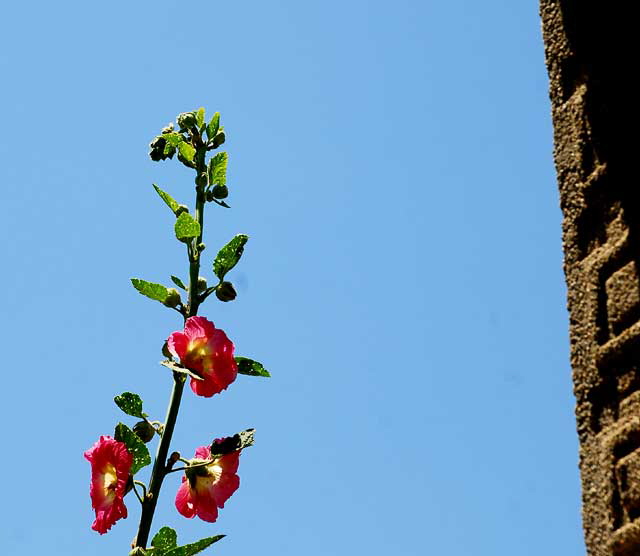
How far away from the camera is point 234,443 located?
1.78 m

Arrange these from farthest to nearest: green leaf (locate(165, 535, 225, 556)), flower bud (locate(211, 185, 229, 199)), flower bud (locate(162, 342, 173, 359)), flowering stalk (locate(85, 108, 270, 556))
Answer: flower bud (locate(211, 185, 229, 199)) → flower bud (locate(162, 342, 173, 359)) → flowering stalk (locate(85, 108, 270, 556)) → green leaf (locate(165, 535, 225, 556))

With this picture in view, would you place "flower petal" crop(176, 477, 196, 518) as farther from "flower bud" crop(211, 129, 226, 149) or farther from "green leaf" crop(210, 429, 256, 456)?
"flower bud" crop(211, 129, 226, 149)

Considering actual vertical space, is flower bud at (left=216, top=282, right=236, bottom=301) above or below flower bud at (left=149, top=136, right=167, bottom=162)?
below

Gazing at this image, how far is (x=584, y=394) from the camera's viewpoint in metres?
1.43

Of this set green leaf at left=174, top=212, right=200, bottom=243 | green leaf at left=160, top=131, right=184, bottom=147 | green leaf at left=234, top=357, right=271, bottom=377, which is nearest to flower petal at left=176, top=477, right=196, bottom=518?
green leaf at left=234, top=357, right=271, bottom=377

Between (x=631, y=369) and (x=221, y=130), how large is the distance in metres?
1.03

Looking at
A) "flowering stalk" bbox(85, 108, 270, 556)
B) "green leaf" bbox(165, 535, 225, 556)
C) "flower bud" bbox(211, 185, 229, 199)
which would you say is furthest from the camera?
"flower bud" bbox(211, 185, 229, 199)

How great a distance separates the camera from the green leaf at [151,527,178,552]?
1.61 meters

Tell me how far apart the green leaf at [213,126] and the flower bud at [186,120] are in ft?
0.13

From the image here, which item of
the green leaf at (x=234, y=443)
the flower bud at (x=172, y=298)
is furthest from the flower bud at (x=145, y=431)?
the flower bud at (x=172, y=298)

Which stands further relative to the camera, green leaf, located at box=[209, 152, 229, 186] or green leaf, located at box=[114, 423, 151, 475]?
green leaf, located at box=[209, 152, 229, 186]

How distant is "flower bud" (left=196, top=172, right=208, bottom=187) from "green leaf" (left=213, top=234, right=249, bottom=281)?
178mm

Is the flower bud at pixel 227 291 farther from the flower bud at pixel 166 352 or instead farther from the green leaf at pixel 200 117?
the green leaf at pixel 200 117

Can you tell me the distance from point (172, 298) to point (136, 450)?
282 mm
